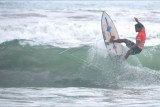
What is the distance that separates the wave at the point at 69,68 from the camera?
29.8 ft

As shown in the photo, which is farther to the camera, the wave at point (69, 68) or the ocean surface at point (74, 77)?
the wave at point (69, 68)

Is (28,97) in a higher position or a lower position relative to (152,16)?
higher

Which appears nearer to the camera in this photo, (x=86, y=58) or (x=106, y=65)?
(x=106, y=65)

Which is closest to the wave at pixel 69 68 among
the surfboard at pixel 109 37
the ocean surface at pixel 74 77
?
the ocean surface at pixel 74 77

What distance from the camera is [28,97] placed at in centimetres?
713

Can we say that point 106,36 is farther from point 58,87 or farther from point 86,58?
point 58,87

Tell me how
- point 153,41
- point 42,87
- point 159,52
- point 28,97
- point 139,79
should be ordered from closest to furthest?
point 28,97, point 42,87, point 139,79, point 159,52, point 153,41

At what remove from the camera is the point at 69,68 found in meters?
10.2

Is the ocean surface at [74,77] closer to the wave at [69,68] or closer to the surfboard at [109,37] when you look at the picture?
the wave at [69,68]

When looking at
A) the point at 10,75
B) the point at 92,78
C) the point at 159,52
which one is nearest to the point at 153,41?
the point at 159,52

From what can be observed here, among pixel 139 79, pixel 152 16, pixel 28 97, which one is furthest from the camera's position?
pixel 152 16

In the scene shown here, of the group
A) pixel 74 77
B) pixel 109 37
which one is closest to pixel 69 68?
pixel 74 77

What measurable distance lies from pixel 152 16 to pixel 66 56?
1547cm

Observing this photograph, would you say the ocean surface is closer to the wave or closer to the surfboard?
the wave
